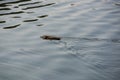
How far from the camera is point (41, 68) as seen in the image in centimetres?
498

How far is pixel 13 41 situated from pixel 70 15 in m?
2.46

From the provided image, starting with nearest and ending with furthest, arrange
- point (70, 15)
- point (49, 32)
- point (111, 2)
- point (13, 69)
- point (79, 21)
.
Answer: point (13, 69) → point (49, 32) → point (79, 21) → point (70, 15) → point (111, 2)

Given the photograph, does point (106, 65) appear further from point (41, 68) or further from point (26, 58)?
point (26, 58)

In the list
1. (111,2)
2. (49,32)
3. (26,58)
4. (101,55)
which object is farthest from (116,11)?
(26,58)

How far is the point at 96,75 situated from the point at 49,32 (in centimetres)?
240

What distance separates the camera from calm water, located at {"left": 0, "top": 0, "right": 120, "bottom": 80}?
191 inches

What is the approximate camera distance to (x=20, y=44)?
607 cm

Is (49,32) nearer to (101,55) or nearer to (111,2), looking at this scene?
(101,55)

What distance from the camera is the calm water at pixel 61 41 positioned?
4.84m

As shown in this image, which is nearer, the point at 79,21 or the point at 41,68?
the point at 41,68

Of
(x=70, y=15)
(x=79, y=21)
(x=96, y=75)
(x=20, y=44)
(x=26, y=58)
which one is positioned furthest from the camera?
(x=70, y=15)

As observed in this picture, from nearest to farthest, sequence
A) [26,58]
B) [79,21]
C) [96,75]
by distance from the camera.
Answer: [96,75], [26,58], [79,21]

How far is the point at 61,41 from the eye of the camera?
20.4 ft

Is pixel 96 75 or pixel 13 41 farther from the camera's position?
pixel 13 41
